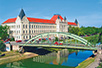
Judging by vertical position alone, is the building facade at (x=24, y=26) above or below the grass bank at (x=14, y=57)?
above

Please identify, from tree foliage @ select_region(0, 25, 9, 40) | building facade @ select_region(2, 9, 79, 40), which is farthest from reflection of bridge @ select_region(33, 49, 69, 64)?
tree foliage @ select_region(0, 25, 9, 40)

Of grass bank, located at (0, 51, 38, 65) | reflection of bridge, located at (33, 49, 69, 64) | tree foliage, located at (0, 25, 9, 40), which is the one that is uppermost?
tree foliage, located at (0, 25, 9, 40)

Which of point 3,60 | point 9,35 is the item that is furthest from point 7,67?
point 9,35

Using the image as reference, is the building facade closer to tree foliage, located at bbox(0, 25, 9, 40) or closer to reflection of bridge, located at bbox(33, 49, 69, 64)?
tree foliage, located at bbox(0, 25, 9, 40)

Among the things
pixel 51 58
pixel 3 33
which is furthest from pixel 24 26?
pixel 51 58

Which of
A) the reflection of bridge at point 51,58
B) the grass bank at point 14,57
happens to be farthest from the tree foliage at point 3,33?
the reflection of bridge at point 51,58

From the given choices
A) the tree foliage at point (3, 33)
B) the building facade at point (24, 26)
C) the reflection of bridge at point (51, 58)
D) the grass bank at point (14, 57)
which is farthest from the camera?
the building facade at point (24, 26)

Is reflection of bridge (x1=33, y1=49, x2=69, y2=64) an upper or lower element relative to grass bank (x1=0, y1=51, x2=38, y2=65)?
lower

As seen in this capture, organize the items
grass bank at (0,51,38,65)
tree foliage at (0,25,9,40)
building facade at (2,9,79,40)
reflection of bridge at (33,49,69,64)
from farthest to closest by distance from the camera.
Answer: building facade at (2,9,79,40) → tree foliage at (0,25,9,40) → reflection of bridge at (33,49,69,64) → grass bank at (0,51,38,65)

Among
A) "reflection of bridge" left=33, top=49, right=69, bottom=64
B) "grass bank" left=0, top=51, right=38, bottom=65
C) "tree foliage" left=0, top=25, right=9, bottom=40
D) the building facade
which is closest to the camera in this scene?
"grass bank" left=0, top=51, right=38, bottom=65

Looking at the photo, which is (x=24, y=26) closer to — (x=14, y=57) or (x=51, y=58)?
(x=14, y=57)

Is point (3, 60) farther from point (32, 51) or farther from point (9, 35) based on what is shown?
point (9, 35)

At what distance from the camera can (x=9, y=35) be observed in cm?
6588

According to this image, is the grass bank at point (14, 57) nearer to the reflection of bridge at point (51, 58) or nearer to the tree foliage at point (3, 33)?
the reflection of bridge at point (51, 58)
